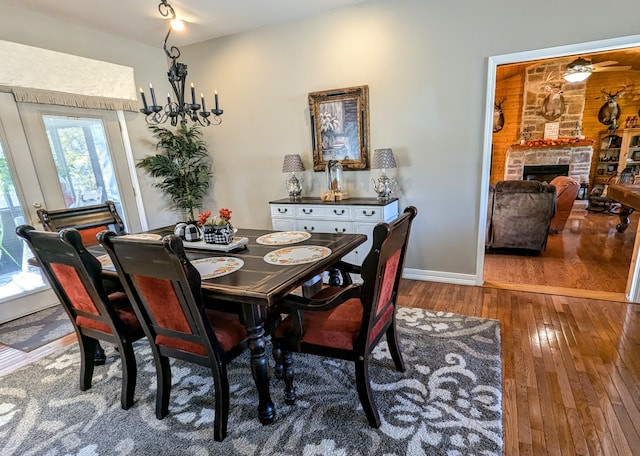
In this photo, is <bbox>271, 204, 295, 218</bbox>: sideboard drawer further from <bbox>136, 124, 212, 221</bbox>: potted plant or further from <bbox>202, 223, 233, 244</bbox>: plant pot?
<bbox>202, 223, 233, 244</bbox>: plant pot

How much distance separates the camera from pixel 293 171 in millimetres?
3436

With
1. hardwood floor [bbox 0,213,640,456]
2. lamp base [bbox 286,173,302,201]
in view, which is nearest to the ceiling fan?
hardwood floor [bbox 0,213,640,456]

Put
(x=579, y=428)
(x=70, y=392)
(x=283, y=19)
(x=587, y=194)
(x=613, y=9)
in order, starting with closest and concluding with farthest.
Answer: (x=579, y=428), (x=70, y=392), (x=613, y=9), (x=283, y=19), (x=587, y=194)

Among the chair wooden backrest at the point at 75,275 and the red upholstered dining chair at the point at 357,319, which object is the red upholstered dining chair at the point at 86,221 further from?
the red upholstered dining chair at the point at 357,319

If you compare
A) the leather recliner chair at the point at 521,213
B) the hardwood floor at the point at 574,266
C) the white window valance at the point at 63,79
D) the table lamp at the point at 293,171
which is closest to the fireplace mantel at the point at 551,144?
the hardwood floor at the point at 574,266

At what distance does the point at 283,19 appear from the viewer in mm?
3297

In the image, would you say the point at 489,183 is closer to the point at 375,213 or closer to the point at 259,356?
the point at 375,213

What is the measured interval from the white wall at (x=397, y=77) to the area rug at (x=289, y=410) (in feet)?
4.65

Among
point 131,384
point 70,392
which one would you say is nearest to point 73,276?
point 131,384

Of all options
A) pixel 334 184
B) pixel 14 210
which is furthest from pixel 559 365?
pixel 14 210

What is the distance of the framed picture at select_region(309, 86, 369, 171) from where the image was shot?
10.6 feet

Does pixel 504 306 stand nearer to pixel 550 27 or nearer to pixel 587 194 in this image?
pixel 550 27

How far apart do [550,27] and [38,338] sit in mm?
4820

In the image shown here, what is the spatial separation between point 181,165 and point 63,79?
4.46 feet
